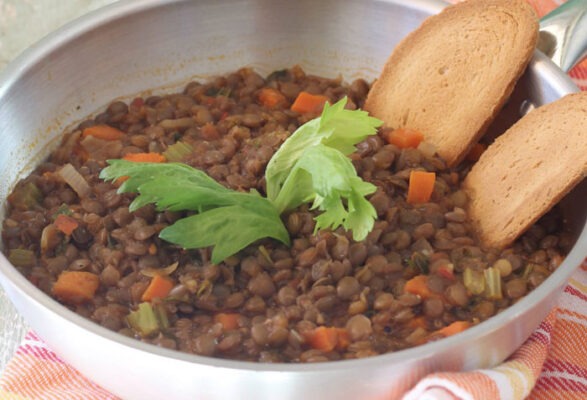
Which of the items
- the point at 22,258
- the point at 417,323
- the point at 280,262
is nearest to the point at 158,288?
the point at 280,262

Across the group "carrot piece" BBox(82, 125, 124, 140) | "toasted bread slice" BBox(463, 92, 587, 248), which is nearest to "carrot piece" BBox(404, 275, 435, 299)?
"toasted bread slice" BBox(463, 92, 587, 248)

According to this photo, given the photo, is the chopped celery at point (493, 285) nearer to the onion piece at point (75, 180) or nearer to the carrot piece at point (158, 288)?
the carrot piece at point (158, 288)

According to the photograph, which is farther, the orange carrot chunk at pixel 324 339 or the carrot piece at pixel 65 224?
the carrot piece at pixel 65 224

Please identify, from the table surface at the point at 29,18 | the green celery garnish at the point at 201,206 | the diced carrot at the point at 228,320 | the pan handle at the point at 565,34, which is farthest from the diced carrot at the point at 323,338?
the table surface at the point at 29,18

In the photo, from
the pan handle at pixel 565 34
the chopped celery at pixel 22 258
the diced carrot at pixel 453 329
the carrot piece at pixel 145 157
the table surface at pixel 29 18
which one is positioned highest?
the pan handle at pixel 565 34

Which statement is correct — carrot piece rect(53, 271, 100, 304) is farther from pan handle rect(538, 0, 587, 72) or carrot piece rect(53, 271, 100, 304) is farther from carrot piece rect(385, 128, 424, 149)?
pan handle rect(538, 0, 587, 72)

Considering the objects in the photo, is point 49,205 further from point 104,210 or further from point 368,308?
point 368,308

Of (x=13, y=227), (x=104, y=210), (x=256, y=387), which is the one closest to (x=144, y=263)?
(x=104, y=210)
